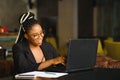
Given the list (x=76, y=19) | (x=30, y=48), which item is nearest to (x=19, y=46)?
(x=30, y=48)

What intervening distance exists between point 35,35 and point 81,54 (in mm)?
696

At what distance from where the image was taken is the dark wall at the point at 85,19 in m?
9.02

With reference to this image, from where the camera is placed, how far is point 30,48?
3287 millimetres

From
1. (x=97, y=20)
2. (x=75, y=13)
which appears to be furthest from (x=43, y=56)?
(x=97, y=20)

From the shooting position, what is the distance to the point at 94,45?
9.19 ft

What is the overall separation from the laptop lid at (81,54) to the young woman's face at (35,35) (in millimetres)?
627

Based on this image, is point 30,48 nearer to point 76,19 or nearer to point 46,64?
point 46,64

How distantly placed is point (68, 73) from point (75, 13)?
6.10 m

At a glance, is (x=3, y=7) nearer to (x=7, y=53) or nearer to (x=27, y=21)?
(x=7, y=53)

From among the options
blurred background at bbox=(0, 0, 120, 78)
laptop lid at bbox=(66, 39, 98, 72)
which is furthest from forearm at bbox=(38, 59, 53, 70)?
blurred background at bbox=(0, 0, 120, 78)

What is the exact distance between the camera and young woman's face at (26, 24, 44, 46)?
3.20 m

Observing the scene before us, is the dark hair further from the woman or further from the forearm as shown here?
the forearm

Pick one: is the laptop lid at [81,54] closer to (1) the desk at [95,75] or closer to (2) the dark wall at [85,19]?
(1) the desk at [95,75]

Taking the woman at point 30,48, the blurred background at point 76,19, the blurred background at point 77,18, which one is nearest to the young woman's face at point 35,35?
the woman at point 30,48
